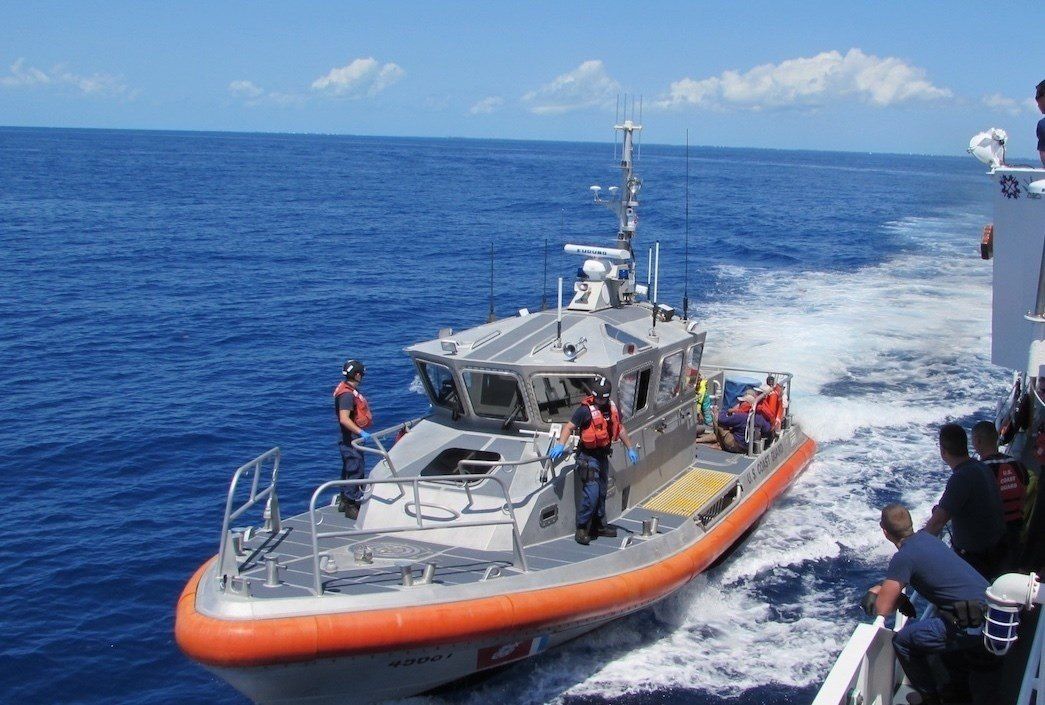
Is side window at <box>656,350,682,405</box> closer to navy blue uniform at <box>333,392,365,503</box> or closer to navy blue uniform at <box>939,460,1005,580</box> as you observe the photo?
navy blue uniform at <box>333,392,365,503</box>

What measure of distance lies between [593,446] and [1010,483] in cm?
364

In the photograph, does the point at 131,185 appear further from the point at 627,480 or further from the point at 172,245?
the point at 627,480

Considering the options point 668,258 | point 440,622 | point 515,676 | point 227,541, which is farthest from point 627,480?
point 668,258

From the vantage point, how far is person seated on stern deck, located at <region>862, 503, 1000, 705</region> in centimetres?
477

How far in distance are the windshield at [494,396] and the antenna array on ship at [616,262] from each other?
6.06ft

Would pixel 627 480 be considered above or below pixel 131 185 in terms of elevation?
below

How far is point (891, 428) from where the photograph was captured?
52.7 feet

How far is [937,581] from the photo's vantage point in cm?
478

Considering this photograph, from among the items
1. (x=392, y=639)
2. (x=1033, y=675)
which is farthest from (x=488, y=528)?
(x=1033, y=675)

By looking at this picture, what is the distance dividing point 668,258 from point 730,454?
2097cm

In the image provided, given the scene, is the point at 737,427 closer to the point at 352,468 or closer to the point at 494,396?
the point at 494,396

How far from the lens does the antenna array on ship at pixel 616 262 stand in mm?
11242

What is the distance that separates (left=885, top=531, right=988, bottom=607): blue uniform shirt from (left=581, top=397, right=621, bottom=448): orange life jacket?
409 cm

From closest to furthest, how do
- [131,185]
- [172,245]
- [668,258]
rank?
[668,258] → [172,245] → [131,185]
